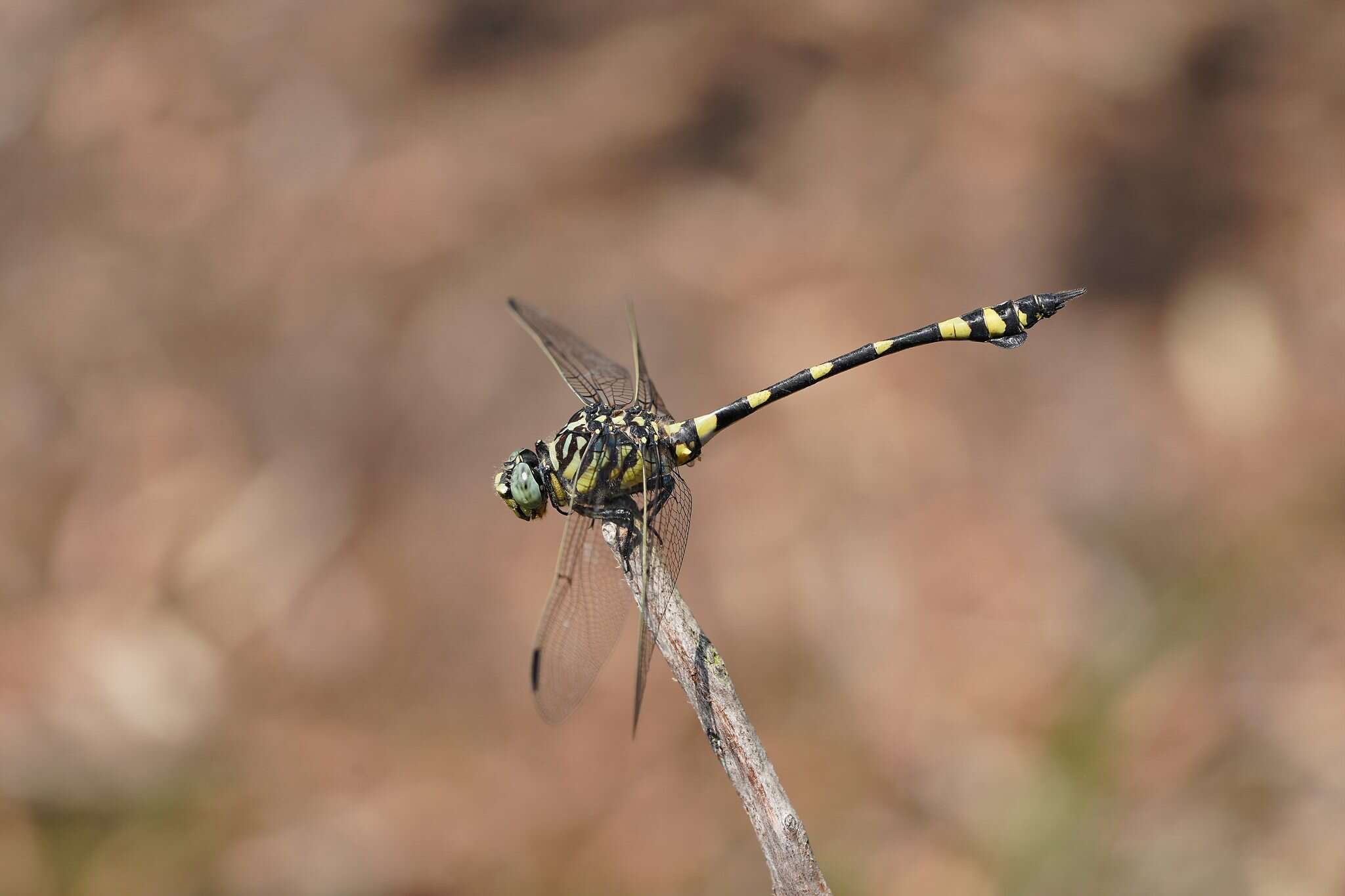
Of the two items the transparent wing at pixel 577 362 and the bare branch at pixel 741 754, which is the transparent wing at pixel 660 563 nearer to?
the bare branch at pixel 741 754

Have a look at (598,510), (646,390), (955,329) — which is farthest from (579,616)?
(955,329)

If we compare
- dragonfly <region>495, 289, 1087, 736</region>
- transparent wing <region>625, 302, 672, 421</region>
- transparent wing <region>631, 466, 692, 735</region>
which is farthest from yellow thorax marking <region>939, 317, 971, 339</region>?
transparent wing <region>631, 466, 692, 735</region>

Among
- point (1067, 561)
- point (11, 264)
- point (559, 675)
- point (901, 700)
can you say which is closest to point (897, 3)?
point (1067, 561)

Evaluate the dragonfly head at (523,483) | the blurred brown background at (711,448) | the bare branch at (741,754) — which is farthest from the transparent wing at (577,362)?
the blurred brown background at (711,448)

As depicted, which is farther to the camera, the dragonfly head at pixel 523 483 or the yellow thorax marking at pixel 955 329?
the yellow thorax marking at pixel 955 329

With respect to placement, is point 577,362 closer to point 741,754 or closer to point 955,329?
point 955,329

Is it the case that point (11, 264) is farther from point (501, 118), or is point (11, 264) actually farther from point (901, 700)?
point (901, 700)

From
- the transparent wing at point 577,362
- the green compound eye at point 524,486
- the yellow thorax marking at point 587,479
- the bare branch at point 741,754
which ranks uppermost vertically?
the transparent wing at point 577,362
